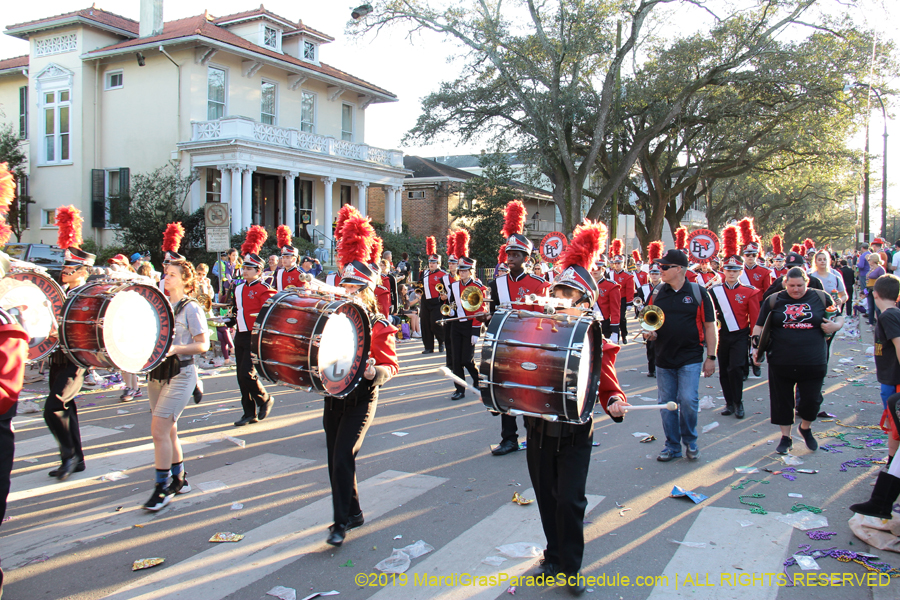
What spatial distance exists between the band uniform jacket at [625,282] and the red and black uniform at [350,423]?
36.5 feet

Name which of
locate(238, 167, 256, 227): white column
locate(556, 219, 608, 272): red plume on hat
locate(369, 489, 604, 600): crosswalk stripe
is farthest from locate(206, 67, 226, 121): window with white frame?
locate(369, 489, 604, 600): crosswalk stripe

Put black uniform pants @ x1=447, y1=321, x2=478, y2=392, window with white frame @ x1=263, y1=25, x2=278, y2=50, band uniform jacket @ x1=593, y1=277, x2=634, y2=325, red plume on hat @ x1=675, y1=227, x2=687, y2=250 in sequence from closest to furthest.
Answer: black uniform pants @ x1=447, y1=321, x2=478, y2=392 < band uniform jacket @ x1=593, y1=277, x2=634, y2=325 < red plume on hat @ x1=675, y1=227, x2=687, y2=250 < window with white frame @ x1=263, y1=25, x2=278, y2=50

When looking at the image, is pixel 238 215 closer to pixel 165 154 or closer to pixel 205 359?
pixel 165 154

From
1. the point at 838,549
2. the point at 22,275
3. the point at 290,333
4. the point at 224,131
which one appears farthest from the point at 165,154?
the point at 838,549

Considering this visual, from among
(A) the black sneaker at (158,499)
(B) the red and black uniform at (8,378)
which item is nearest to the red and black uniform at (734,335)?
(A) the black sneaker at (158,499)

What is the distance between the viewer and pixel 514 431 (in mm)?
6816

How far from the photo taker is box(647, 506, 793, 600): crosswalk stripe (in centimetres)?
398

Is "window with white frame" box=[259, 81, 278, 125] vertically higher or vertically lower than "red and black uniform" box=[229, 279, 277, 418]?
higher

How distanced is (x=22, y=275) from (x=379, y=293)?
4230 mm

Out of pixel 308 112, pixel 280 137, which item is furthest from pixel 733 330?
pixel 308 112

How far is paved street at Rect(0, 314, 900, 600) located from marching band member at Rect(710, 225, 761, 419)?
0.40m

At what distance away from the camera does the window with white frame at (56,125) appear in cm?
2680

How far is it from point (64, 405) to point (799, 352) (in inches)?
280

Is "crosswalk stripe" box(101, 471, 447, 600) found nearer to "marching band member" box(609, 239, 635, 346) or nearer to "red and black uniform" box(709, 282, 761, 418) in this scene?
"red and black uniform" box(709, 282, 761, 418)
